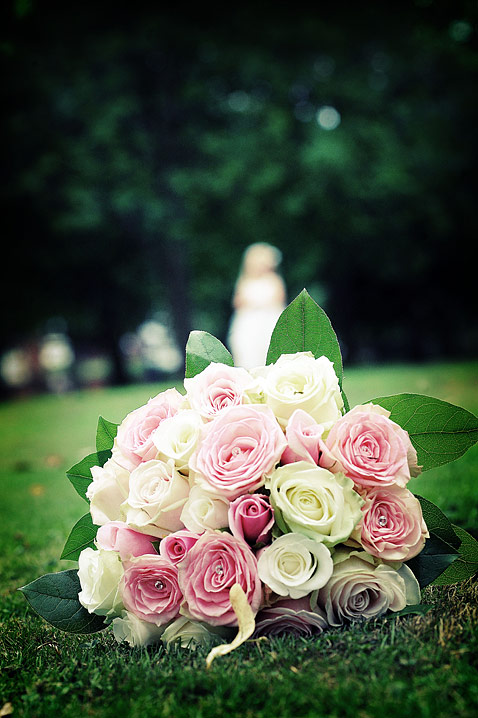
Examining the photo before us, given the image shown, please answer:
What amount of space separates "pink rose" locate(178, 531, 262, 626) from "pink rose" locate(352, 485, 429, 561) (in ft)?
1.08

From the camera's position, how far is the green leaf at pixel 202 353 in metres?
2.35

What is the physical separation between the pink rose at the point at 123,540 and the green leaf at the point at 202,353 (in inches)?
22.3

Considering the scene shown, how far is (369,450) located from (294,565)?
1.29ft

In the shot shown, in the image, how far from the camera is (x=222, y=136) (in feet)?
50.3

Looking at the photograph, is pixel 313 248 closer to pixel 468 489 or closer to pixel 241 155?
pixel 241 155

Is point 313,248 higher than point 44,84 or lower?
lower

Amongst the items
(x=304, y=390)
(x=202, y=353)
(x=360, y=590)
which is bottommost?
(x=360, y=590)

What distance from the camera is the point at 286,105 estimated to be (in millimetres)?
15438

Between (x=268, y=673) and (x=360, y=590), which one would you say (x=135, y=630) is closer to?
(x=268, y=673)

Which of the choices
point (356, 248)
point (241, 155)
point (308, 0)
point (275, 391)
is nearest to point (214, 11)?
point (308, 0)

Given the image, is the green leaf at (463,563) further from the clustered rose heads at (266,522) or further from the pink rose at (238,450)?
the pink rose at (238,450)

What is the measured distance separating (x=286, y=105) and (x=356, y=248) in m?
5.52

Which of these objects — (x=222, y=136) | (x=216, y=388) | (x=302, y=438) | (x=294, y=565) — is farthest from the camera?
(x=222, y=136)

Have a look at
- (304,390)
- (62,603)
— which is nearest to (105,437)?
(62,603)
